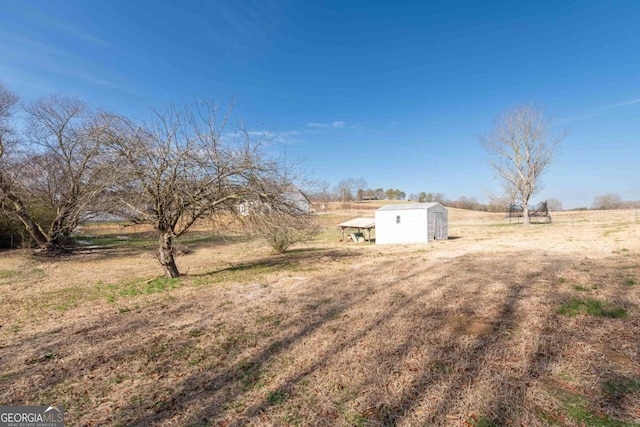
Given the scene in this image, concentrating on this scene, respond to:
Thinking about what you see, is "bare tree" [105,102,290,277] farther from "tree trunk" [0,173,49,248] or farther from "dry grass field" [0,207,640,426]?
"tree trunk" [0,173,49,248]

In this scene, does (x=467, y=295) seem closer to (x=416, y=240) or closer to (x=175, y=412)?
(x=175, y=412)

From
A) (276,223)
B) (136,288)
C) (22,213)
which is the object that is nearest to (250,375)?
(276,223)

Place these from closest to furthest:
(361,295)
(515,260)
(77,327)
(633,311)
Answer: (633,311), (77,327), (361,295), (515,260)

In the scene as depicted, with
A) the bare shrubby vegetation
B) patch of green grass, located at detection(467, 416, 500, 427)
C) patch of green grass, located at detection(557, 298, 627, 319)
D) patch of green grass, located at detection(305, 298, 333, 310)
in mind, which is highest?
the bare shrubby vegetation

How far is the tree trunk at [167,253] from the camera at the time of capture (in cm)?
855

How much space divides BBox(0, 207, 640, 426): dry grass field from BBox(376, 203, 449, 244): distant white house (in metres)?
11.3

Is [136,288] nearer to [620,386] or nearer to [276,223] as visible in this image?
[276,223]

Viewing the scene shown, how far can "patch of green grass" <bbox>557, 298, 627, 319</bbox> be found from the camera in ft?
15.1

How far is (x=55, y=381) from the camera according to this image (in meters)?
3.32

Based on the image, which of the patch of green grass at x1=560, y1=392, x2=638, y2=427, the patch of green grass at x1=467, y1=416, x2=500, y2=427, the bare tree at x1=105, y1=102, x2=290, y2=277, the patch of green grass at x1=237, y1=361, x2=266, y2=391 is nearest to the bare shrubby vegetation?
the bare tree at x1=105, y1=102, x2=290, y2=277

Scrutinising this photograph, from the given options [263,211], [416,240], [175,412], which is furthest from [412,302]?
[416,240]

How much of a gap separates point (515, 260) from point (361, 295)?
6.28 m
